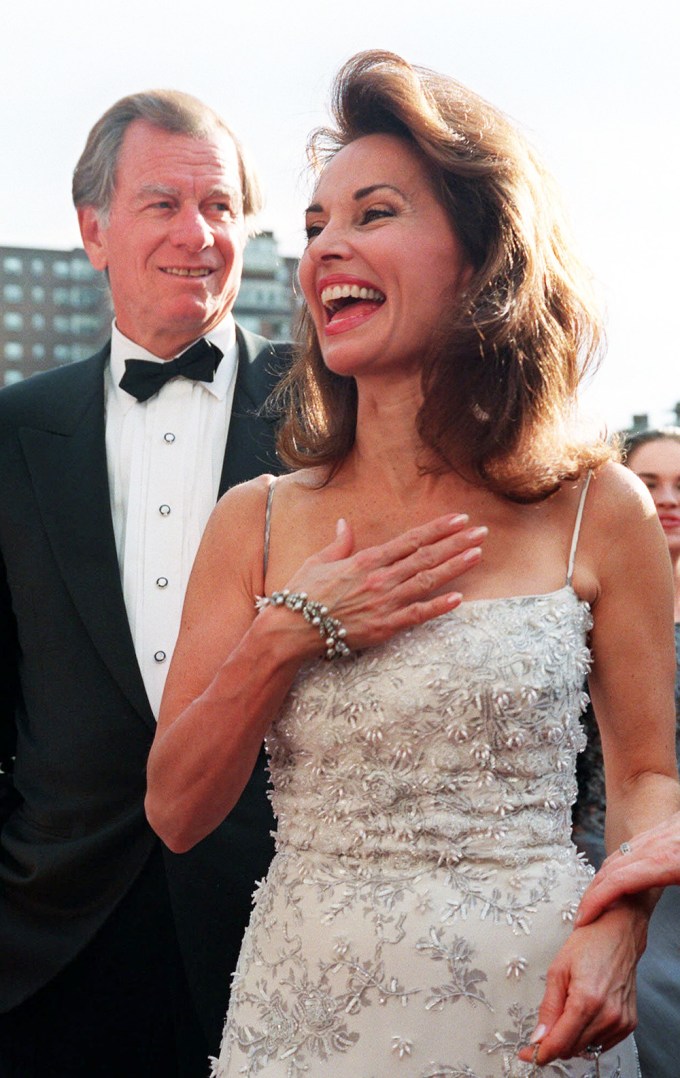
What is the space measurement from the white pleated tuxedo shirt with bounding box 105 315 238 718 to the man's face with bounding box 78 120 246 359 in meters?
0.08

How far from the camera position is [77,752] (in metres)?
3.54

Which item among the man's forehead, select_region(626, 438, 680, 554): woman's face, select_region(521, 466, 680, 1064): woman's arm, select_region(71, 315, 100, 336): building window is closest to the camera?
select_region(521, 466, 680, 1064): woman's arm

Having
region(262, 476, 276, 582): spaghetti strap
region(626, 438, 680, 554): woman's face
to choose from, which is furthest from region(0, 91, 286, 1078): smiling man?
region(626, 438, 680, 554): woman's face

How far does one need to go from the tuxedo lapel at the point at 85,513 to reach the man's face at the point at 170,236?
26cm

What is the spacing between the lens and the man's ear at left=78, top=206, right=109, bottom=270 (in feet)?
14.1

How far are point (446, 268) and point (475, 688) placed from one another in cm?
71

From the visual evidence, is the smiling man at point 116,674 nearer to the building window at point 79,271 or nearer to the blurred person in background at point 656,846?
the blurred person in background at point 656,846

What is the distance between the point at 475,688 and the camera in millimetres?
2289

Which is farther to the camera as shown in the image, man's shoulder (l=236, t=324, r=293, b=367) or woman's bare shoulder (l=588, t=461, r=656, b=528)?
man's shoulder (l=236, t=324, r=293, b=367)

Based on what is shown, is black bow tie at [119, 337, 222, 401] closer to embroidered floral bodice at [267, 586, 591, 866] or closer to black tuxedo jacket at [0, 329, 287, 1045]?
black tuxedo jacket at [0, 329, 287, 1045]

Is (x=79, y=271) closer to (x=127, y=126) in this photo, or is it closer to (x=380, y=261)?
(x=127, y=126)

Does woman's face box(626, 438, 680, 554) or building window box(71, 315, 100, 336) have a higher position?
woman's face box(626, 438, 680, 554)

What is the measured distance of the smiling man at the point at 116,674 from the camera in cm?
353

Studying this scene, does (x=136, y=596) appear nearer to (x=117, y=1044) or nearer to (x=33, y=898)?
(x=33, y=898)
